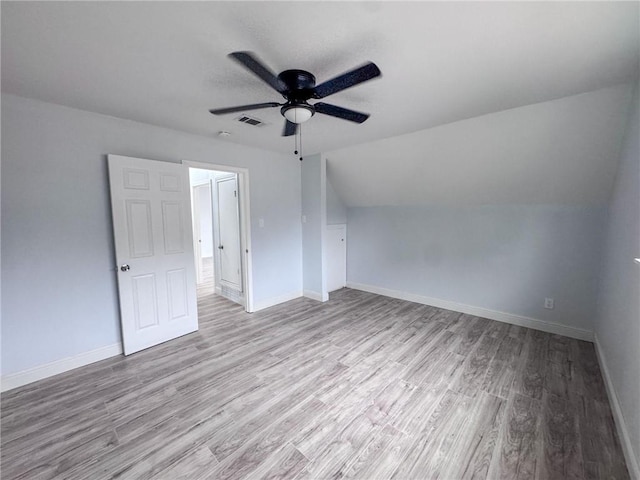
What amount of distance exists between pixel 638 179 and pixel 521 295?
196cm

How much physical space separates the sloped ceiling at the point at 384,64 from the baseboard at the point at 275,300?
96.1 inches

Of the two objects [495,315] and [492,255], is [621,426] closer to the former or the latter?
[495,315]

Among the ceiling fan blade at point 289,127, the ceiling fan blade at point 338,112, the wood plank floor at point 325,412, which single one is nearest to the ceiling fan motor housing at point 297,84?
the ceiling fan blade at point 338,112

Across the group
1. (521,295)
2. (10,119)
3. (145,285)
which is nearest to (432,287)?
(521,295)

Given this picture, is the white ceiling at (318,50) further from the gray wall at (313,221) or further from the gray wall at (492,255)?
the gray wall at (313,221)

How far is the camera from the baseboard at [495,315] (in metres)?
2.99

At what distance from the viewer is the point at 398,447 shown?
161 centimetres

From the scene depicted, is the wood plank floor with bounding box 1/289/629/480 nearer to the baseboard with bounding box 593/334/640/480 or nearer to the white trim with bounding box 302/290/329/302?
the baseboard with bounding box 593/334/640/480

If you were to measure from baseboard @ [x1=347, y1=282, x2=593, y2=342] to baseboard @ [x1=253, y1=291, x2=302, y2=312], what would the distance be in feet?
4.63

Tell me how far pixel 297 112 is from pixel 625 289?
8.78 feet

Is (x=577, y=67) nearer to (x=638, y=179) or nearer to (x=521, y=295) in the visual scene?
(x=638, y=179)

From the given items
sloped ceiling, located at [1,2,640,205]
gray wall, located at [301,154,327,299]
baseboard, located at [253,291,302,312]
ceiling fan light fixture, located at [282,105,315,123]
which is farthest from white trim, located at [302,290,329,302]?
ceiling fan light fixture, located at [282,105,315,123]

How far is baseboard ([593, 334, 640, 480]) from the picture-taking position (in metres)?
1.41

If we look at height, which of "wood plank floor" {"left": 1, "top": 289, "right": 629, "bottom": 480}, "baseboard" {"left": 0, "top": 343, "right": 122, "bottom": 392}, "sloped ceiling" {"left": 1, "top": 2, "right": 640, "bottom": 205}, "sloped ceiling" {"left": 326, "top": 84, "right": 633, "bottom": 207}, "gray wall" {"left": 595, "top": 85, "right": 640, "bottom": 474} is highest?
"sloped ceiling" {"left": 1, "top": 2, "right": 640, "bottom": 205}
